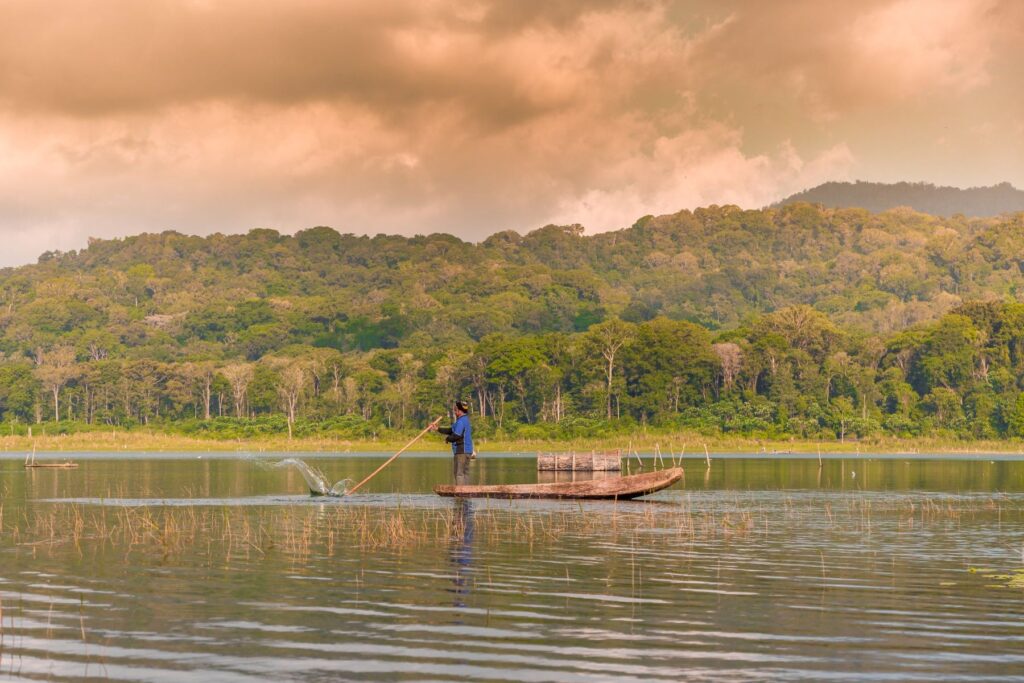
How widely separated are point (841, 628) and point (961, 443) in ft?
363

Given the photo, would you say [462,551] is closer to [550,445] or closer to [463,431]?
[463,431]

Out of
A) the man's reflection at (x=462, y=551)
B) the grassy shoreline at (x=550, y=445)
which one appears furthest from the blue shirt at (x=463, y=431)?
the grassy shoreline at (x=550, y=445)

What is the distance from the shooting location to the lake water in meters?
16.4

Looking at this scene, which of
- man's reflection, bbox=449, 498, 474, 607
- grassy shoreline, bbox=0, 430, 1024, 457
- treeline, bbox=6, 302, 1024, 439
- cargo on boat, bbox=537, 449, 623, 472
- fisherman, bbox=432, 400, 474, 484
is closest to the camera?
man's reflection, bbox=449, 498, 474, 607

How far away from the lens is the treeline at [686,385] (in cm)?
12838

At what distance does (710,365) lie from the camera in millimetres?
137000

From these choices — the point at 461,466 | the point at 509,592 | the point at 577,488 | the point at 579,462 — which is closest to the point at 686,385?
the point at 579,462

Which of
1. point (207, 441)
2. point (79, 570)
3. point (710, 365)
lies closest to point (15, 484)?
point (79, 570)

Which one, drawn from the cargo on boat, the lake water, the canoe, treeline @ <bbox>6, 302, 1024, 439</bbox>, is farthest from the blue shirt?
treeline @ <bbox>6, 302, 1024, 439</bbox>

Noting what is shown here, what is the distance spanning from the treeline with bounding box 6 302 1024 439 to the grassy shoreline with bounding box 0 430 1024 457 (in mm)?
3327

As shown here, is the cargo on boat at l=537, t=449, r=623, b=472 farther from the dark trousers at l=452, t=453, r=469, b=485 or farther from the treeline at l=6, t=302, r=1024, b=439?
the treeline at l=6, t=302, r=1024, b=439

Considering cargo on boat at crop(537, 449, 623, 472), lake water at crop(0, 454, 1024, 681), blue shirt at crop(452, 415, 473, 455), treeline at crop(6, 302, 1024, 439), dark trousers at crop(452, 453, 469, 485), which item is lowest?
lake water at crop(0, 454, 1024, 681)

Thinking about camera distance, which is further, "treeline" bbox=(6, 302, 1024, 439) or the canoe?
"treeline" bbox=(6, 302, 1024, 439)

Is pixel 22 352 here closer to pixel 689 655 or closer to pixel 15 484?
pixel 15 484
